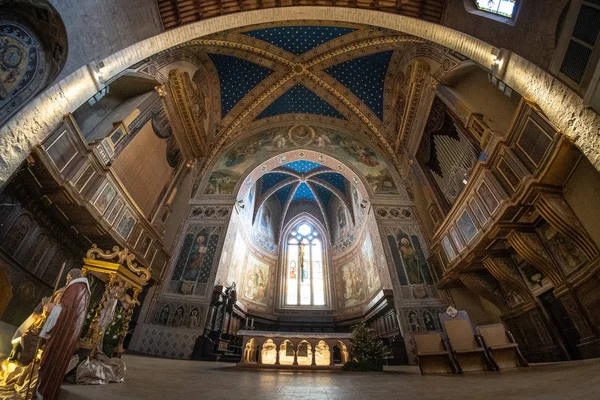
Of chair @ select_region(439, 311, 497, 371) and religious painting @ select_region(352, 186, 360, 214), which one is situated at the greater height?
religious painting @ select_region(352, 186, 360, 214)

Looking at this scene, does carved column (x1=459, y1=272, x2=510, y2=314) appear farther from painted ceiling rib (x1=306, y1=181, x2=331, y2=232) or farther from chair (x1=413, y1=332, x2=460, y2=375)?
painted ceiling rib (x1=306, y1=181, x2=331, y2=232)

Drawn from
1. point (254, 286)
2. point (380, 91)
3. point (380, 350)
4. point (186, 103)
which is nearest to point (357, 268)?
point (254, 286)

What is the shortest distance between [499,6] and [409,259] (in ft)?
29.6

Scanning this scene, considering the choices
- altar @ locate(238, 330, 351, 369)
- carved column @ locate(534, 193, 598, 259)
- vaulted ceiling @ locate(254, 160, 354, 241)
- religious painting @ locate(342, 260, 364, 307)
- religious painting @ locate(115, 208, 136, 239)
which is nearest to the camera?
carved column @ locate(534, 193, 598, 259)

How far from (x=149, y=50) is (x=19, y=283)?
254 inches

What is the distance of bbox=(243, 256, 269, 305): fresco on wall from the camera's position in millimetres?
15148

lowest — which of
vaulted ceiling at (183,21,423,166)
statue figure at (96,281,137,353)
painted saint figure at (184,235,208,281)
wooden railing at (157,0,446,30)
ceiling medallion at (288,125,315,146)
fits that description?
statue figure at (96,281,137,353)

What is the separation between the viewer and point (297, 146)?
1588 centimetres

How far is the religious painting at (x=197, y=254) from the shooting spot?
1098 cm

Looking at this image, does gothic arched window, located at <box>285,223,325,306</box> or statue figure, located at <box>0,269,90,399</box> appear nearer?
statue figure, located at <box>0,269,90,399</box>

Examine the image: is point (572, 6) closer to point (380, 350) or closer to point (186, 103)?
point (380, 350)

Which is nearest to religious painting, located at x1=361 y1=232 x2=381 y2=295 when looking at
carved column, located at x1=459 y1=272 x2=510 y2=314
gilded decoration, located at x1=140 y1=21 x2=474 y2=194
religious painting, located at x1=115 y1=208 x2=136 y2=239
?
carved column, located at x1=459 y1=272 x2=510 y2=314

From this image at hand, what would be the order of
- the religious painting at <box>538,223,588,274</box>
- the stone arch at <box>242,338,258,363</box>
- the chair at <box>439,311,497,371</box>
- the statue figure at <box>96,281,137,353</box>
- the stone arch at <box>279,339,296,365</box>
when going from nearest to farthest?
the statue figure at <box>96,281,137,353</box> < the chair at <box>439,311,497,371</box> < the religious painting at <box>538,223,588,274</box> < the stone arch at <box>242,338,258,363</box> < the stone arch at <box>279,339,296,365</box>

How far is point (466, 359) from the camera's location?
5.11 metres
